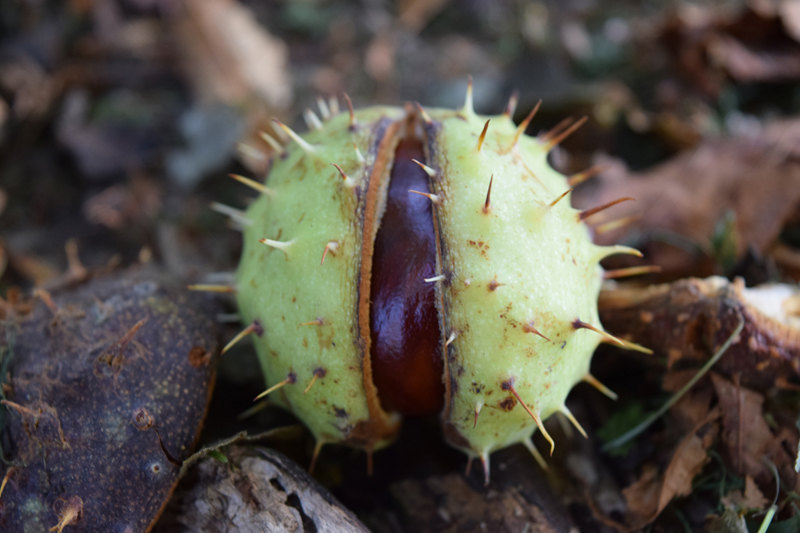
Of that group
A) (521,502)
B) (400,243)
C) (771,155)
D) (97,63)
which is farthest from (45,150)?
(771,155)

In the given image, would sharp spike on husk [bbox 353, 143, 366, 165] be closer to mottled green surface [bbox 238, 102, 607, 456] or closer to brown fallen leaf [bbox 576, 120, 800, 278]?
mottled green surface [bbox 238, 102, 607, 456]

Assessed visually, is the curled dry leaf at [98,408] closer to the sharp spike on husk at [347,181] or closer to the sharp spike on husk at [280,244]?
the sharp spike on husk at [280,244]

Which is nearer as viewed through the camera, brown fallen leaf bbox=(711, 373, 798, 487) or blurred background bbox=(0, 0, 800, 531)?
brown fallen leaf bbox=(711, 373, 798, 487)

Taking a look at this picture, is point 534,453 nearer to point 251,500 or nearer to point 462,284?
point 462,284

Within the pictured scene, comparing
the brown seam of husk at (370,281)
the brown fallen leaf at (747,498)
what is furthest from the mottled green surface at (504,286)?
the brown fallen leaf at (747,498)

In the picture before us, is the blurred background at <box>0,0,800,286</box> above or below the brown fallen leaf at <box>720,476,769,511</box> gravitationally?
above

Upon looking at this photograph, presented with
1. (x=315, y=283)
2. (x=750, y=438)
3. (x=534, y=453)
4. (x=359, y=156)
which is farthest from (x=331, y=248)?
(x=750, y=438)

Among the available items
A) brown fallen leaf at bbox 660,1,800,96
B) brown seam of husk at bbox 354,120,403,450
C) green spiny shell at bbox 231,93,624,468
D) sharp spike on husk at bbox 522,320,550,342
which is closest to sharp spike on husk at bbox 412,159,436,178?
green spiny shell at bbox 231,93,624,468
